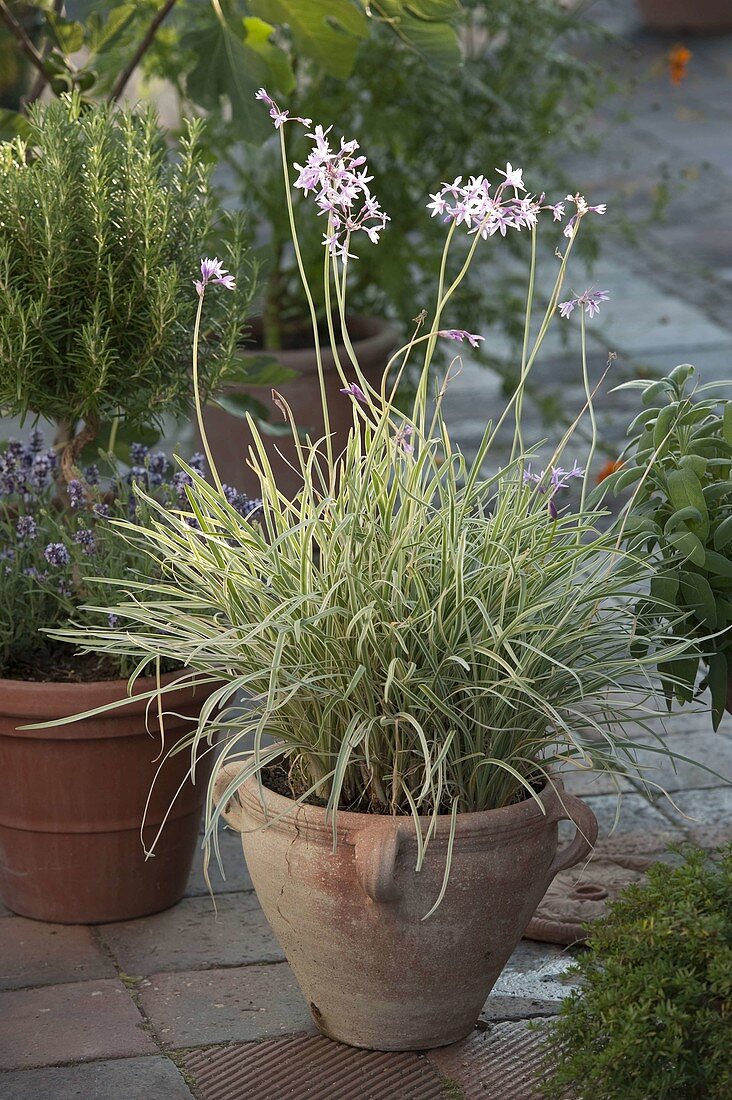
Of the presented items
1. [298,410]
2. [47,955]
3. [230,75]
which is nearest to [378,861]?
[47,955]

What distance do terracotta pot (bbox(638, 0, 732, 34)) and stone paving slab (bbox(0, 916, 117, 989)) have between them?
10.8m

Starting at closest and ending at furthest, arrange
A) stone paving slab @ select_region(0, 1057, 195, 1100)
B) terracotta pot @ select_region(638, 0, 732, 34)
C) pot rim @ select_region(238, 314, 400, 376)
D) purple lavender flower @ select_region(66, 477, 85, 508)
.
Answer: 1. stone paving slab @ select_region(0, 1057, 195, 1100)
2. purple lavender flower @ select_region(66, 477, 85, 508)
3. pot rim @ select_region(238, 314, 400, 376)
4. terracotta pot @ select_region(638, 0, 732, 34)

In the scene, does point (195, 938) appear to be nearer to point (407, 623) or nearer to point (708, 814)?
point (407, 623)

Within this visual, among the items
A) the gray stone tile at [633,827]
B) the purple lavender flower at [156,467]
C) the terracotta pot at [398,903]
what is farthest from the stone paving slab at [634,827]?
the purple lavender flower at [156,467]

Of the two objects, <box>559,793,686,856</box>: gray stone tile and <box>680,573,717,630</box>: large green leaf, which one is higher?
<box>680,573,717,630</box>: large green leaf

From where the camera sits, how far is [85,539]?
2.40 metres

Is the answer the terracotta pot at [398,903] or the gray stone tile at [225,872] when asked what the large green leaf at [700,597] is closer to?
the terracotta pot at [398,903]

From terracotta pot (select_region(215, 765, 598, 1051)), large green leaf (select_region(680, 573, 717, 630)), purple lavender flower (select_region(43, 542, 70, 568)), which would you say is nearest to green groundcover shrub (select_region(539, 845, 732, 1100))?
terracotta pot (select_region(215, 765, 598, 1051))

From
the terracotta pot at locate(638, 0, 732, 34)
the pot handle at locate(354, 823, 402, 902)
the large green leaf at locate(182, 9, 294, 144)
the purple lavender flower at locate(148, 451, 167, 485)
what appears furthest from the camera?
the terracotta pot at locate(638, 0, 732, 34)

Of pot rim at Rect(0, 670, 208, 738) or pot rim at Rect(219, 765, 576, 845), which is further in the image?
pot rim at Rect(0, 670, 208, 738)

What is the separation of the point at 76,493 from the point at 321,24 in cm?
133

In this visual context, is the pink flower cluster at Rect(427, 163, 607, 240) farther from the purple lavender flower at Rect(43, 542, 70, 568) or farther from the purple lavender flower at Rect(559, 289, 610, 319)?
the purple lavender flower at Rect(43, 542, 70, 568)

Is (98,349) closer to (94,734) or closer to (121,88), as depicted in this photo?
(94,734)

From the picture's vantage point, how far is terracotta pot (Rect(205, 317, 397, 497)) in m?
4.18
